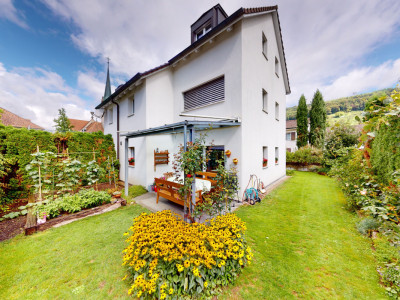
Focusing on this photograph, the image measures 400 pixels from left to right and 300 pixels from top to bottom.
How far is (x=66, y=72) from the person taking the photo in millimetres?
13133

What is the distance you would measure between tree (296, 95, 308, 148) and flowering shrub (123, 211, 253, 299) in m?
23.2

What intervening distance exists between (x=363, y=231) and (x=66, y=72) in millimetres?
20664

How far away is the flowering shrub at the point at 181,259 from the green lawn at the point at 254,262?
35 cm

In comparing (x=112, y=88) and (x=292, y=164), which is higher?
(x=112, y=88)

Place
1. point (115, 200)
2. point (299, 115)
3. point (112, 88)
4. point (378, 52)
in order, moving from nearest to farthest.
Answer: point (115, 200) → point (378, 52) → point (299, 115) → point (112, 88)

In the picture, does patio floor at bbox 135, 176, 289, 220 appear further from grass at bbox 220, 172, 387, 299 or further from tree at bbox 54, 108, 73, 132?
tree at bbox 54, 108, 73, 132

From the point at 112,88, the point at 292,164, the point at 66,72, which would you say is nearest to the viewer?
the point at 66,72

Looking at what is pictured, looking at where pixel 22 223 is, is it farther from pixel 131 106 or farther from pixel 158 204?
pixel 131 106

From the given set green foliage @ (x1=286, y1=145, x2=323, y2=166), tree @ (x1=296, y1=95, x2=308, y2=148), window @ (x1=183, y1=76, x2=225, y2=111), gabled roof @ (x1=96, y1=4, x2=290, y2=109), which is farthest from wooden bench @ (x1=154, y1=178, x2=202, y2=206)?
tree @ (x1=296, y1=95, x2=308, y2=148)

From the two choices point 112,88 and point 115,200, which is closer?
point 115,200

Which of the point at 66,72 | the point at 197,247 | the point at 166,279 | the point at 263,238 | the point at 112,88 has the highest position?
the point at 112,88

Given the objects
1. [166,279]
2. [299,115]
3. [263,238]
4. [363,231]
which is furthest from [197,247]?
[299,115]

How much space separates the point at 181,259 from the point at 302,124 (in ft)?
84.5

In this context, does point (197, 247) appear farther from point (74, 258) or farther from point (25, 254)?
point (25, 254)
